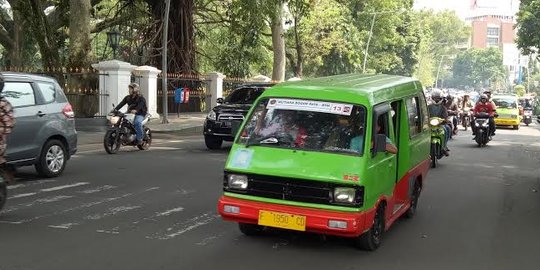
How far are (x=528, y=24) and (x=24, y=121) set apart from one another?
41092mm

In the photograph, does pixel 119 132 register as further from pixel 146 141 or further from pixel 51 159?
pixel 51 159

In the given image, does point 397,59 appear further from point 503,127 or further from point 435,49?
point 435,49

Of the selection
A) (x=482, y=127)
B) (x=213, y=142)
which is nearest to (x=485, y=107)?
(x=482, y=127)

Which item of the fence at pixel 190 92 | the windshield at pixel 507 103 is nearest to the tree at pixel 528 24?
the windshield at pixel 507 103

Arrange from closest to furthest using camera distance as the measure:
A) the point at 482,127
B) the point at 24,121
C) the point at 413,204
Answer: the point at 413,204 → the point at 24,121 → the point at 482,127

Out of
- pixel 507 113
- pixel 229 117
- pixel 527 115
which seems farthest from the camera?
pixel 527 115

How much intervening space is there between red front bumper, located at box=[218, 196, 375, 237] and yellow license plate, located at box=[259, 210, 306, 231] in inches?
1.4

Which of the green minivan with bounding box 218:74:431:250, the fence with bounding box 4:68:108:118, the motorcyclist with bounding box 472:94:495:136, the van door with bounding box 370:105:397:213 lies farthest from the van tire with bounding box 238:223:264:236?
the fence with bounding box 4:68:108:118

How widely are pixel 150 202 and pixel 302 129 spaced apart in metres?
3.14

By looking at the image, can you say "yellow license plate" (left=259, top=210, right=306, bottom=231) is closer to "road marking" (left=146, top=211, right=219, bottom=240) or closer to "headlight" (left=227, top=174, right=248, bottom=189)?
"headlight" (left=227, top=174, right=248, bottom=189)

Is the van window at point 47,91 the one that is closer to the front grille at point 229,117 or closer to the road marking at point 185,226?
the road marking at point 185,226

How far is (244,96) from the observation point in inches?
656

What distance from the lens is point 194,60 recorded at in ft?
99.1

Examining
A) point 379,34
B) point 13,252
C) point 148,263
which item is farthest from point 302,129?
point 379,34
